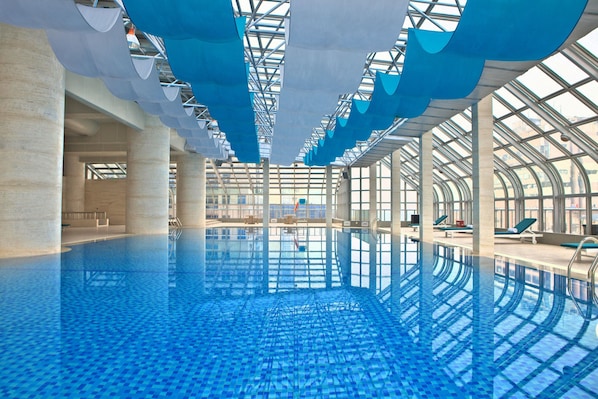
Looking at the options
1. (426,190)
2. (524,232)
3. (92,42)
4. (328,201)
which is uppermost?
(92,42)

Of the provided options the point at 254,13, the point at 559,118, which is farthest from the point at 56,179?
the point at 559,118

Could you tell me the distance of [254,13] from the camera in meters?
10.4

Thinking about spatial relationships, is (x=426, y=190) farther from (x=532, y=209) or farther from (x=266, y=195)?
(x=266, y=195)

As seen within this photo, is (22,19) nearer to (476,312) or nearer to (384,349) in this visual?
(384,349)

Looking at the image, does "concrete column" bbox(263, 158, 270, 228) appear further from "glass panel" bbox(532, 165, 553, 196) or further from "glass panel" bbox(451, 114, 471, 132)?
"glass panel" bbox(532, 165, 553, 196)

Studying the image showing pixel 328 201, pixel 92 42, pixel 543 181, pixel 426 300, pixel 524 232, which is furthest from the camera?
pixel 328 201

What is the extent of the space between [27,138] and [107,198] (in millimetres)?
21624

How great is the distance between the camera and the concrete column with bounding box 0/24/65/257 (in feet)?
33.9

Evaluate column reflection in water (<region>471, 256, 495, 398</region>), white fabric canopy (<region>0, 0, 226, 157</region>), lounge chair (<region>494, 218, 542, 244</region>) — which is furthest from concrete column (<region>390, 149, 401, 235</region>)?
white fabric canopy (<region>0, 0, 226, 157</region>)

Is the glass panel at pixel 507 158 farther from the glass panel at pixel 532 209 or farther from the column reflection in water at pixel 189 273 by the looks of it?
the column reflection in water at pixel 189 273

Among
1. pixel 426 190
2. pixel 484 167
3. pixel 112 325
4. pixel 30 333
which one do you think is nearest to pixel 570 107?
pixel 484 167

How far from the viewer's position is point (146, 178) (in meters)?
19.6

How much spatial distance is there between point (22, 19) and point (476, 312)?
7732 mm

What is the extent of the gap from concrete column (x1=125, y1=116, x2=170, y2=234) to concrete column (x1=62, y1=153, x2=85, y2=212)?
33.3 feet
